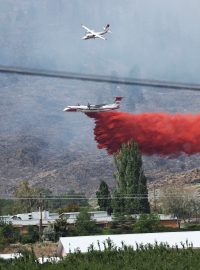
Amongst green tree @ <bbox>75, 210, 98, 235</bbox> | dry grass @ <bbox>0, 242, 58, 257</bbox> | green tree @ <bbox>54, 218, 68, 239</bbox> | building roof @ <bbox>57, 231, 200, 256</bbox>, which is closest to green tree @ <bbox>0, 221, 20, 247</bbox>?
dry grass @ <bbox>0, 242, 58, 257</bbox>

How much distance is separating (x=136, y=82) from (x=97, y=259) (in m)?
36.4

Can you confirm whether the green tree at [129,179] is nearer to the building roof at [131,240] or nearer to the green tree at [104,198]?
the green tree at [104,198]

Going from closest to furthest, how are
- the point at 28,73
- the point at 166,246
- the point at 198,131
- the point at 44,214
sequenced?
the point at 28,73 < the point at 166,246 < the point at 198,131 < the point at 44,214

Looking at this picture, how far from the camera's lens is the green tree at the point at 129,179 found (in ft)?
547

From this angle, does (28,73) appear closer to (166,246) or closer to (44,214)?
(166,246)

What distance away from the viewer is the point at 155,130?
5330 inches

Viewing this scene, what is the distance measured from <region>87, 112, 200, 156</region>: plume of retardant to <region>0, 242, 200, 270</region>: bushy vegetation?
65.4 metres

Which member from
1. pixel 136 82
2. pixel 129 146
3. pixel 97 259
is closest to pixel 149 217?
pixel 129 146

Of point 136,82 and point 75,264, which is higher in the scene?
point 136,82

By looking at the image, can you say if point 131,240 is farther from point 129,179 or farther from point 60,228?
point 129,179

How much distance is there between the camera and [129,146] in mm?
170875

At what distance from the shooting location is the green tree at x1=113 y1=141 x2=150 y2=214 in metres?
167

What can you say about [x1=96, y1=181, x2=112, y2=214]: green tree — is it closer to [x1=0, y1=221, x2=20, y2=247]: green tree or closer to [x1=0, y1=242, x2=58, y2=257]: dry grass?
[x1=0, y1=221, x2=20, y2=247]: green tree

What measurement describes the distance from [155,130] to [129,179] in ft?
141
